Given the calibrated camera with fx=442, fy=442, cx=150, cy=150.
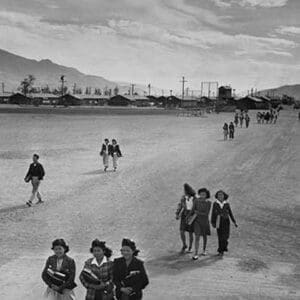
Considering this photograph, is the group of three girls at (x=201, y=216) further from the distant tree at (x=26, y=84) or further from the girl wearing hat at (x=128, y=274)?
the distant tree at (x=26, y=84)

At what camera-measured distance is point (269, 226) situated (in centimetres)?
1146

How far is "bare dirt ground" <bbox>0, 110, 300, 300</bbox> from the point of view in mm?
7770

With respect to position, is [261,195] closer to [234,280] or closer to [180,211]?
[180,211]

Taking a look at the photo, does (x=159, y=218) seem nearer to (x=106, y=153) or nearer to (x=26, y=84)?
(x=106, y=153)

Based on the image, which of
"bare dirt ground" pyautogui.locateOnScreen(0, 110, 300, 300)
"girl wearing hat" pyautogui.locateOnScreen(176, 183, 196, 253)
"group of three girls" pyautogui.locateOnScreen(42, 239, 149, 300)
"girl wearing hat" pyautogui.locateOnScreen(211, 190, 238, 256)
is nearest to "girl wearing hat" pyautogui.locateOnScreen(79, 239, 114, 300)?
"group of three girls" pyautogui.locateOnScreen(42, 239, 149, 300)

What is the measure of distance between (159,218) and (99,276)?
6.83 m

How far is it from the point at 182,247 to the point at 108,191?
20.5 feet

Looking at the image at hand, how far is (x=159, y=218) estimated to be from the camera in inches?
470

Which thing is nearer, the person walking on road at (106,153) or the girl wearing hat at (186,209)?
the girl wearing hat at (186,209)

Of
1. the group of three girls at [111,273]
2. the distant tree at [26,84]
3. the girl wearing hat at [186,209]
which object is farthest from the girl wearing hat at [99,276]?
the distant tree at [26,84]

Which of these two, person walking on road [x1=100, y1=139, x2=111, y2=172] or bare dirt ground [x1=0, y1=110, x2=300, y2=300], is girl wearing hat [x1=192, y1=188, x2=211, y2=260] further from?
person walking on road [x1=100, y1=139, x2=111, y2=172]

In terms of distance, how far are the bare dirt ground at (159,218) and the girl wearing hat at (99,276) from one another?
2079mm

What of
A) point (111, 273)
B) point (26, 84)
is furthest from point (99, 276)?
point (26, 84)

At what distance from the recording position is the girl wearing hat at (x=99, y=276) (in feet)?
17.0
